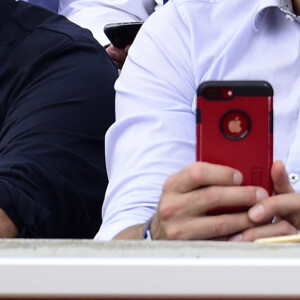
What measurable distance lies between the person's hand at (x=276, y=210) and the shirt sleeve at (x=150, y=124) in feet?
1.07

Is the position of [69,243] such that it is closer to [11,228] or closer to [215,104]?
[215,104]

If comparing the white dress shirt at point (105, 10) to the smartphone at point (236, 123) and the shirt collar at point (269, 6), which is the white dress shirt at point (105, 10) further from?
the smartphone at point (236, 123)

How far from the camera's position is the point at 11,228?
156cm

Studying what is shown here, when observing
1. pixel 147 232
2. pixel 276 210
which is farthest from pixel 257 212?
pixel 147 232

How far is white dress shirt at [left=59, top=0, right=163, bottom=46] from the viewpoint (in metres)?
2.97

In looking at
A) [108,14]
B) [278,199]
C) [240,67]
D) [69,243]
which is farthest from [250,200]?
[108,14]

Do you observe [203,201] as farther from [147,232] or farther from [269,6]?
[269,6]

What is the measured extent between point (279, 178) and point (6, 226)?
0.75 m

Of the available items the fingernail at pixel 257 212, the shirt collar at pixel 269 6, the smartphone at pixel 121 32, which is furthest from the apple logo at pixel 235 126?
the smartphone at pixel 121 32

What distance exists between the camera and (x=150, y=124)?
135cm

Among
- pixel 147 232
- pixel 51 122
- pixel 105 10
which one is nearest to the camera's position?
pixel 147 232

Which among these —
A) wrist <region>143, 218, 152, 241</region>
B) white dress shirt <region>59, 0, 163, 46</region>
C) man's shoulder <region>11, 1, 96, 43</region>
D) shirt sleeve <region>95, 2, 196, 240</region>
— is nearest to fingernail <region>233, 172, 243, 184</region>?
wrist <region>143, 218, 152, 241</region>

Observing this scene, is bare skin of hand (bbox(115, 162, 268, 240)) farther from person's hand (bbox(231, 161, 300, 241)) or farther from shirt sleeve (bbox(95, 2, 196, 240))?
shirt sleeve (bbox(95, 2, 196, 240))

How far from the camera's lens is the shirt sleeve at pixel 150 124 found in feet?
4.25
